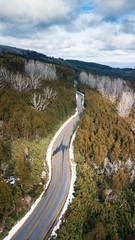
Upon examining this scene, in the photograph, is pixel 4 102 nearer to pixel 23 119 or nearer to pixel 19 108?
pixel 19 108

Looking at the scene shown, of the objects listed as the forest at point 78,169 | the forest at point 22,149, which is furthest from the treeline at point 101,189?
the forest at point 22,149

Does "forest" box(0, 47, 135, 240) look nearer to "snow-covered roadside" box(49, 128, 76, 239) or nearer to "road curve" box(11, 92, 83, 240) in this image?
"snow-covered roadside" box(49, 128, 76, 239)

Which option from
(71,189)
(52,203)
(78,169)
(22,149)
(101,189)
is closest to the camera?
(52,203)

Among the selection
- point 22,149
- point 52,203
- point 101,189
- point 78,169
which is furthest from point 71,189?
point 22,149

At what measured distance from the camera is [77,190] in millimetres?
24234

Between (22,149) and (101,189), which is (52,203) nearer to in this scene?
(101,189)

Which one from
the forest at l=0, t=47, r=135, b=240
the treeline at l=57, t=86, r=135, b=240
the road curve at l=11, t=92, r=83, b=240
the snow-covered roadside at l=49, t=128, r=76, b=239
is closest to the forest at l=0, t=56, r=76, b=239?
the forest at l=0, t=47, r=135, b=240

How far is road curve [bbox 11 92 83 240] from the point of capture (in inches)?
691

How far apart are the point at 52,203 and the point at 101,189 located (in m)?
11.4

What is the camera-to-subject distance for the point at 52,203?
2198 centimetres

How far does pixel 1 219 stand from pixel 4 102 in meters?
27.9

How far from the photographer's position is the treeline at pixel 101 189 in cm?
1906

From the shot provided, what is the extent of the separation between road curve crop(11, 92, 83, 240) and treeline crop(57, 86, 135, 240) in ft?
6.72

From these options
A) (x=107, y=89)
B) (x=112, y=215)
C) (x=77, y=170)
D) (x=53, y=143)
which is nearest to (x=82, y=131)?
(x=53, y=143)
